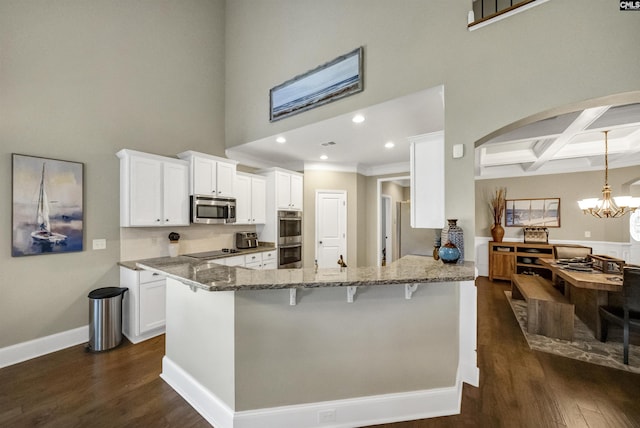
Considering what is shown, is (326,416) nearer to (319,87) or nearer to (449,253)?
(449,253)

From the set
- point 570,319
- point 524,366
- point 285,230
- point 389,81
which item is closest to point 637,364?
point 570,319

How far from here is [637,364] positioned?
2.48 meters

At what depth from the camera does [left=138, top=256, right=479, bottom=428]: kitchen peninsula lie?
5.46 feet

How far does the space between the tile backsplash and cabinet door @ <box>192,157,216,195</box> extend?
2.13ft

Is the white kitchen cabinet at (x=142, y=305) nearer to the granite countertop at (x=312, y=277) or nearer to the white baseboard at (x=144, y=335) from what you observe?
the white baseboard at (x=144, y=335)

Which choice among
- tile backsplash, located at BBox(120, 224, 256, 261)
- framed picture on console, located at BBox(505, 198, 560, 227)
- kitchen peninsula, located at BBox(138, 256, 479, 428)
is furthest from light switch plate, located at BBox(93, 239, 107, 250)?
framed picture on console, located at BBox(505, 198, 560, 227)

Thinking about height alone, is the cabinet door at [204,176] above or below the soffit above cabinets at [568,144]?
below

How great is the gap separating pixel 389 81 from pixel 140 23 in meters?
3.49

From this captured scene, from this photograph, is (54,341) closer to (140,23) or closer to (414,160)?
(140,23)

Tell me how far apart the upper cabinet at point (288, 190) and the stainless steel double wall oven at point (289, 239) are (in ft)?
0.47

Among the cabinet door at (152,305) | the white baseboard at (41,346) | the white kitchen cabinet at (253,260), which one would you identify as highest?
the white kitchen cabinet at (253,260)

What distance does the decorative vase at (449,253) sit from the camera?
204 cm

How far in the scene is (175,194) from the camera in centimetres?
351

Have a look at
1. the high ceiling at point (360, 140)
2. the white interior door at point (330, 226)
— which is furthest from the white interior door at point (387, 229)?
the white interior door at point (330, 226)
